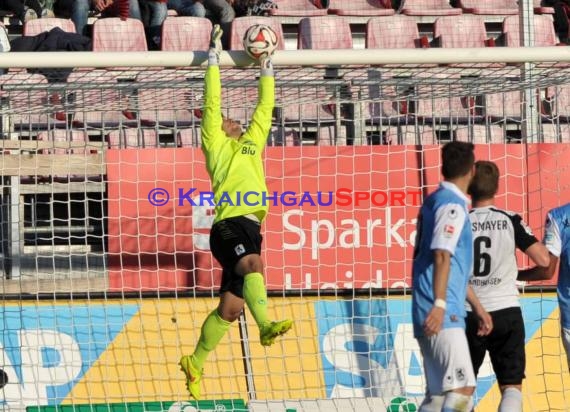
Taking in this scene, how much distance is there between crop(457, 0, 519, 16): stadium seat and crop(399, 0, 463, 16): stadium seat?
17 cm

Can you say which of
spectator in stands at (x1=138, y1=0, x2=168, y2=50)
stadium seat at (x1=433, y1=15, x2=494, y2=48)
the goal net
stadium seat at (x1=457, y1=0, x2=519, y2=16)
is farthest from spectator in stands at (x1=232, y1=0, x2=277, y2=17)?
the goal net

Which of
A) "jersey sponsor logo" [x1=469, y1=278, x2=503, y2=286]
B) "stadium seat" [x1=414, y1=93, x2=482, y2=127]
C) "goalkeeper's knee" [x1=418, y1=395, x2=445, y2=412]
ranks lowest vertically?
"goalkeeper's knee" [x1=418, y1=395, x2=445, y2=412]

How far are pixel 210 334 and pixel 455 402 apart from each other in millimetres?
2154

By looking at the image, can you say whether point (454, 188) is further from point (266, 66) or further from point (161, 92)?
point (161, 92)

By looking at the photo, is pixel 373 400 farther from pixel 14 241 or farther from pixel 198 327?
pixel 14 241

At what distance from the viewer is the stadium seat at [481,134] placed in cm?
1024

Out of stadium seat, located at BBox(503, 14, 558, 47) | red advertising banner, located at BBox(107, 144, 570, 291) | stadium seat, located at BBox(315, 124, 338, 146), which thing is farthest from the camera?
stadium seat, located at BBox(503, 14, 558, 47)

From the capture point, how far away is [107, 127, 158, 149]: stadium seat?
1027 cm

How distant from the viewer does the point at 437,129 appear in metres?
10.3

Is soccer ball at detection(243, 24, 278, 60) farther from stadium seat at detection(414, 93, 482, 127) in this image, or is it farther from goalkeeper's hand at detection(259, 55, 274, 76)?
stadium seat at detection(414, 93, 482, 127)

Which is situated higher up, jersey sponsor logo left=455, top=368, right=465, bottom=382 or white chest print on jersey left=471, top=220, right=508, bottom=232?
white chest print on jersey left=471, top=220, right=508, bottom=232

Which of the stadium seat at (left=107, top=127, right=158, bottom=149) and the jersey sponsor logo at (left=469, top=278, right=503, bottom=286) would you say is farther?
the stadium seat at (left=107, top=127, right=158, bottom=149)

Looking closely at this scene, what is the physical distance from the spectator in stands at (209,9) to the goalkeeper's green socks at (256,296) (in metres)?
5.78

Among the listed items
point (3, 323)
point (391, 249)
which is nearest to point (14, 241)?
point (3, 323)
